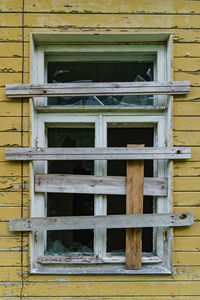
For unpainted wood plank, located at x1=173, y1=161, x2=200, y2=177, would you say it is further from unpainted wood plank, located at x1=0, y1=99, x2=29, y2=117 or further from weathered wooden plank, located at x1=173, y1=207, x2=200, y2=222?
unpainted wood plank, located at x1=0, y1=99, x2=29, y2=117

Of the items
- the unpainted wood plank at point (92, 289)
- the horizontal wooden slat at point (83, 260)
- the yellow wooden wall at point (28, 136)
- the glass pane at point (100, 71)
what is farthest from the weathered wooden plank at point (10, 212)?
the glass pane at point (100, 71)

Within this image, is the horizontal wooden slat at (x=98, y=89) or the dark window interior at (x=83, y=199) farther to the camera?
the dark window interior at (x=83, y=199)

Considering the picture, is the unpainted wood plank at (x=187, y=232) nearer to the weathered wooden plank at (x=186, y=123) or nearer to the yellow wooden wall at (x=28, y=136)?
the yellow wooden wall at (x=28, y=136)

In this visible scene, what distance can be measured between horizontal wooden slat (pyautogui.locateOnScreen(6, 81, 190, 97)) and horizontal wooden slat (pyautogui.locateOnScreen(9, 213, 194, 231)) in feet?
2.89

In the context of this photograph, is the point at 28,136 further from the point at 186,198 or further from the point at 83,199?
the point at 186,198

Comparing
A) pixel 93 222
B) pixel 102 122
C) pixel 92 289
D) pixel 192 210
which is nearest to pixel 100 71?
pixel 102 122

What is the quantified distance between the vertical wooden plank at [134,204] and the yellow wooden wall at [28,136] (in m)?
0.13

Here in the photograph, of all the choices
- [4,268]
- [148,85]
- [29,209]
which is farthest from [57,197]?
[148,85]

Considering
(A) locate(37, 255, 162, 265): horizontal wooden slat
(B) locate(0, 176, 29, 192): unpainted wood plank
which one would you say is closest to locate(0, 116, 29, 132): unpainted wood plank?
(B) locate(0, 176, 29, 192): unpainted wood plank

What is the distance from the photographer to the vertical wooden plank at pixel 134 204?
1960 mm

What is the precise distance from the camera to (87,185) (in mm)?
1981

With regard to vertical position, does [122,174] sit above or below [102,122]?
below

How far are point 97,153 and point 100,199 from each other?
36 centimetres

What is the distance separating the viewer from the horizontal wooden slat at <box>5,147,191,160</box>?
1.92 meters
